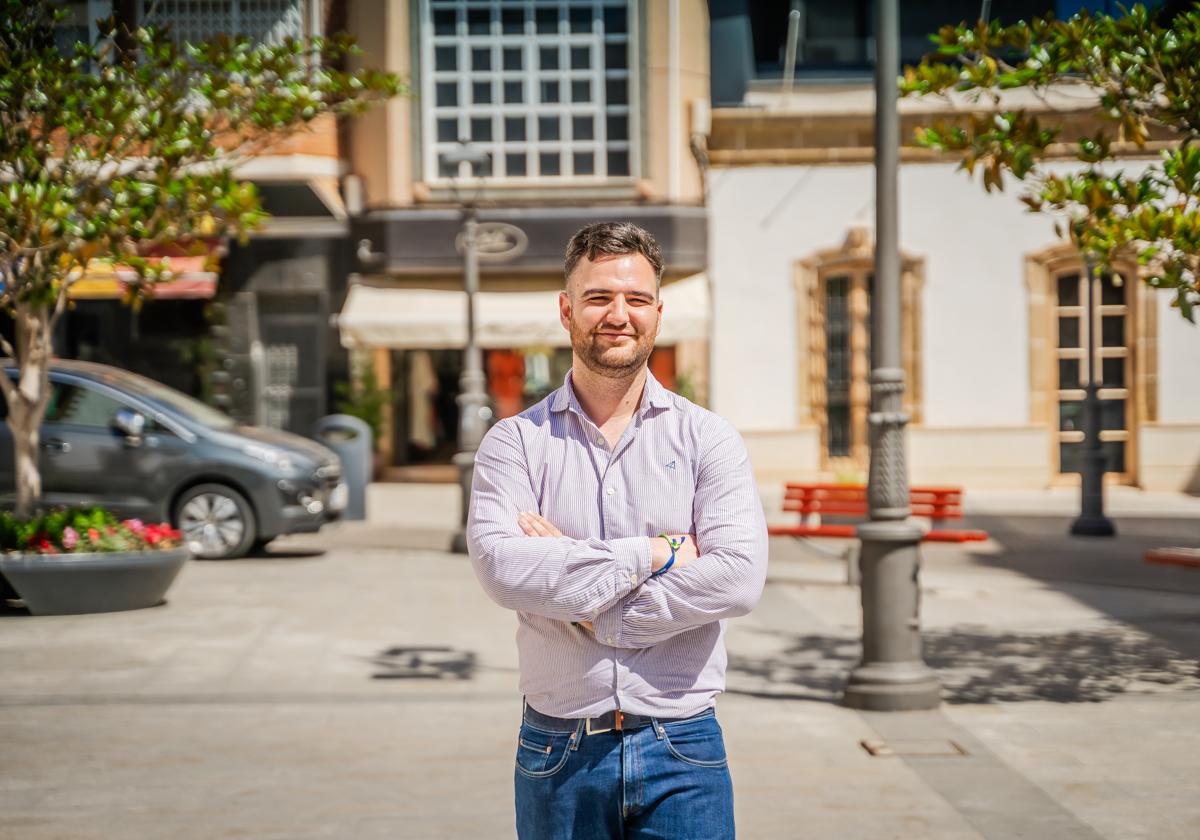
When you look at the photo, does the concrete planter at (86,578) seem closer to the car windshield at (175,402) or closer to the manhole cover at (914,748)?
the car windshield at (175,402)

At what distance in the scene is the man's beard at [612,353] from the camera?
10.2ft

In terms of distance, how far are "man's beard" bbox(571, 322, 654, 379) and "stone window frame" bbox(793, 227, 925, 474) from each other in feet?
63.9

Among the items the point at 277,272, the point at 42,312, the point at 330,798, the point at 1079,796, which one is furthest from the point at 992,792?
the point at 277,272

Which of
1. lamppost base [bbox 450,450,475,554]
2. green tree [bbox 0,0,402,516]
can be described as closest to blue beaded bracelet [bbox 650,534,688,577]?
green tree [bbox 0,0,402,516]

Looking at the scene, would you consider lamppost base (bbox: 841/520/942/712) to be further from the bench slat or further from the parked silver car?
the parked silver car

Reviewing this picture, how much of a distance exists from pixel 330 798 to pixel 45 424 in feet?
29.4

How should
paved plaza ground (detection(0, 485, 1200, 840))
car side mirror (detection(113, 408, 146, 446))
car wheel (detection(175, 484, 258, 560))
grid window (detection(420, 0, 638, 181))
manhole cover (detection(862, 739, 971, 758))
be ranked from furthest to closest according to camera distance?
1. grid window (detection(420, 0, 638, 181))
2. car wheel (detection(175, 484, 258, 560))
3. car side mirror (detection(113, 408, 146, 446))
4. manhole cover (detection(862, 739, 971, 758))
5. paved plaza ground (detection(0, 485, 1200, 840))

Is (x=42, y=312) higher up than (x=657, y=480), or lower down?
higher up

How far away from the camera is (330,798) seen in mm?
6059

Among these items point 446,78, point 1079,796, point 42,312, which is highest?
point 446,78

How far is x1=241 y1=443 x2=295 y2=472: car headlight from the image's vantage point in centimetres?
1419

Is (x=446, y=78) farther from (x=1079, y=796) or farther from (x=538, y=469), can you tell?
(x=538, y=469)

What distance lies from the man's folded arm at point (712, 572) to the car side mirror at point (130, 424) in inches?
453

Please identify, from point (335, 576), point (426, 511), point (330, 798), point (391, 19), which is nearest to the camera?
point (330, 798)
